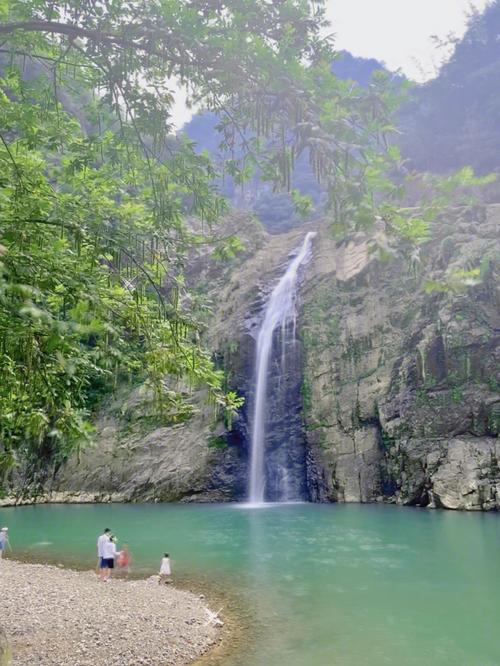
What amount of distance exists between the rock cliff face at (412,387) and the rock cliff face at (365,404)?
6cm

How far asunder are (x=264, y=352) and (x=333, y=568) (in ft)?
68.6

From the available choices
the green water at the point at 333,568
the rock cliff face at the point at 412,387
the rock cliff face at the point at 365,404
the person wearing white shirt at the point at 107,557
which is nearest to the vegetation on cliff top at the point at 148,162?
the green water at the point at 333,568

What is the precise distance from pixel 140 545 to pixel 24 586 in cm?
605

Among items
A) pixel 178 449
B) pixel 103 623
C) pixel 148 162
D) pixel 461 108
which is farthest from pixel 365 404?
pixel 461 108

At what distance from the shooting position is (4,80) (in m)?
6.73

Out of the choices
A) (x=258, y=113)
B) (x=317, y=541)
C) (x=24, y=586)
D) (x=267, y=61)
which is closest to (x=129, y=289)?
(x=258, y=113)

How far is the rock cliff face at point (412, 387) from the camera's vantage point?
25.8 metres

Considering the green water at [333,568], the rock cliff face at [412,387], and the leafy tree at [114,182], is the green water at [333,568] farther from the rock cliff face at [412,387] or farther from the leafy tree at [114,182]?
the leafy tree at [114,182]

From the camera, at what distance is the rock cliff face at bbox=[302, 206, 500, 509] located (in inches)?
1018

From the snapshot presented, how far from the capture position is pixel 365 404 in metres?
30.0

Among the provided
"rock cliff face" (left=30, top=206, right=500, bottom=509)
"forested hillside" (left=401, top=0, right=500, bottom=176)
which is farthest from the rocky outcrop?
"forested hillside" (left=401, top=0, right=500, bottom=176)

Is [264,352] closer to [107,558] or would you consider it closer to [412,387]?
[412,387]

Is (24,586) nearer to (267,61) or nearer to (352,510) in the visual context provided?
(267,61)

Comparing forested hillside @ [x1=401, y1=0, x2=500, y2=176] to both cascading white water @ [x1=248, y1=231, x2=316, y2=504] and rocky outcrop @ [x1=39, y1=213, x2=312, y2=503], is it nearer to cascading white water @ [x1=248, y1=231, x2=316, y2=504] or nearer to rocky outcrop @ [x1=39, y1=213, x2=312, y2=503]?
cascading white water @ [x1=248, y1=231, x2=316, y2=504]
